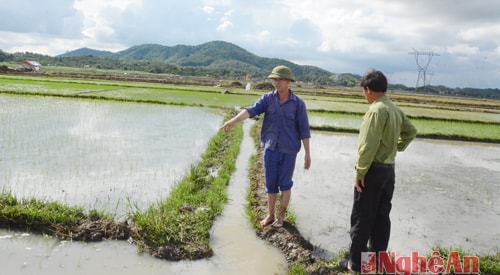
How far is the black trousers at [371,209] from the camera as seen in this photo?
3.29m

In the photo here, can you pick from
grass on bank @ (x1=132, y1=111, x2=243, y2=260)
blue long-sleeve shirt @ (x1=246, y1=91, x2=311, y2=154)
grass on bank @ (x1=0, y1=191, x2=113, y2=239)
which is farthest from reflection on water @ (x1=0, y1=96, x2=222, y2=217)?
blue long-sleeve shirt @ (x1=246, y1=91, x2=311, y2=154)

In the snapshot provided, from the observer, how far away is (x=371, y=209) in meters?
3.36

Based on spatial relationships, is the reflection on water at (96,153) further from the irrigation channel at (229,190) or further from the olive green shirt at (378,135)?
the olive green shirt at (378,135)

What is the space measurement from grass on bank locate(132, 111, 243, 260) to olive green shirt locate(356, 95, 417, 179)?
1839mm

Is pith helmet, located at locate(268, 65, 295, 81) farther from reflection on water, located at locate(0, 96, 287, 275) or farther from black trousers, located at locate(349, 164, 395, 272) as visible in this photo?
reflection on water, located at locate(0, 96, 287, 275)

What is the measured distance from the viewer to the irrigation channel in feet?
11.8

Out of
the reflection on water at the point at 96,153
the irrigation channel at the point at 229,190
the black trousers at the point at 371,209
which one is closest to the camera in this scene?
the black trousers at the point at 371,209

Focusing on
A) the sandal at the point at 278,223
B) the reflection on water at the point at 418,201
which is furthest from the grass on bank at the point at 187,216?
the reflection on water at the point at 418,201

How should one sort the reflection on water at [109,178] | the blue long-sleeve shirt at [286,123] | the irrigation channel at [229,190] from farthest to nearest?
the blue long-sleeve shirt at [286,123], the irrigation channel at [229,190], the reflection on water at [109,178]

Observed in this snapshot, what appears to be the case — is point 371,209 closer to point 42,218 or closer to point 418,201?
point 418,201

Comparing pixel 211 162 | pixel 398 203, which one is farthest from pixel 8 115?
pixel 398 203

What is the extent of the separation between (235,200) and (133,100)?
14580 mm

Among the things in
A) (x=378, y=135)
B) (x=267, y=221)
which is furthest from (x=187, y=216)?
(x=378, y=135)

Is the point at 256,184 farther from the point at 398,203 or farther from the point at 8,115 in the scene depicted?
the point at 8,115
